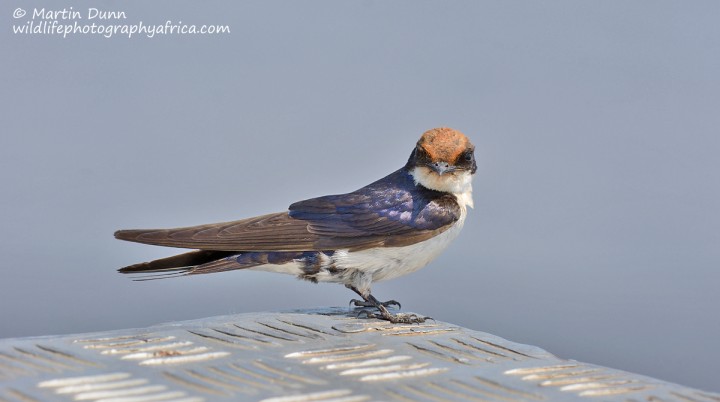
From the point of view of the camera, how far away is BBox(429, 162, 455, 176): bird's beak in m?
3.01

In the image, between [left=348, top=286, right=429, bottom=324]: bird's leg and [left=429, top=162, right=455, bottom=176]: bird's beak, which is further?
[left=429, top=162, right=455, bottom=176]: bird's beak

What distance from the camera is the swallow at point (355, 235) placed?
2.96m

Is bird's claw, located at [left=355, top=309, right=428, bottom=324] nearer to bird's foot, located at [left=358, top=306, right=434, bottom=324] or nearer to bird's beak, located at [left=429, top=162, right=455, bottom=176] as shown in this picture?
bird's foot, located at [left=358, top=306, right=434, bottom=324]

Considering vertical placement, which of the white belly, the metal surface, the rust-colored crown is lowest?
the metal surface

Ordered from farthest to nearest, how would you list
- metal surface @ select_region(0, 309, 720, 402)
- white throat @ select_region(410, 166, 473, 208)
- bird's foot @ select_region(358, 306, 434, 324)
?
white throat @ select_region(410, 166, 473, 208) → bird's foot @ select_region(358, 306, 434, 324) → metal surface @ select_region(0, 309, 720, 402)

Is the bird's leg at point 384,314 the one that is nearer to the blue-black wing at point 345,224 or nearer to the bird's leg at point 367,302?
the bird's leg at point 367,302

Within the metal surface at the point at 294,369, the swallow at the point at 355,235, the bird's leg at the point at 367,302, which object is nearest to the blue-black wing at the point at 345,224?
the swallow at the point at 355,235

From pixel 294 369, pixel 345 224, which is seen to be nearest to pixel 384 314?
pixel 345 224

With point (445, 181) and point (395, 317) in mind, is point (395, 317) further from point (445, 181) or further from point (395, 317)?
point (445, 181)

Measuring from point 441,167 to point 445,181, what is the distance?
0.12 meters

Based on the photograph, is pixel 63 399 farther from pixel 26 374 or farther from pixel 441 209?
pixel 441 209

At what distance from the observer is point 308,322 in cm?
261

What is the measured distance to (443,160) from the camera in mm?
3041

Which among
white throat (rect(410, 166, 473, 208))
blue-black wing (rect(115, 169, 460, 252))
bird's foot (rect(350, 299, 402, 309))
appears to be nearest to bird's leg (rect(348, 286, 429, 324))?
bird's foot (rect(350, 299, 402, 309))
